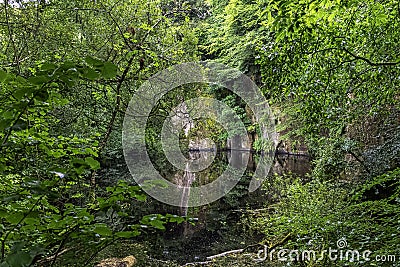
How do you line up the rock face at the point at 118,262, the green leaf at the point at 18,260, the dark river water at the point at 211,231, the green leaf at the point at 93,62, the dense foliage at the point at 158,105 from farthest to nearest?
the dark river water at the point at 211,231
the rock face at the point at 118,262
the dense foliage at the point at 158,105
the green leaf at the point at 93,62
the green leaf at the point at 18,260

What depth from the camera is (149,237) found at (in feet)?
18.2

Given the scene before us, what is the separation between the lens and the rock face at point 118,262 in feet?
12.6

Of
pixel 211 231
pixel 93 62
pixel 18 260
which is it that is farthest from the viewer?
pixel 211 231

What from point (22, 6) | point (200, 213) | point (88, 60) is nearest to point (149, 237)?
point (200, 213)

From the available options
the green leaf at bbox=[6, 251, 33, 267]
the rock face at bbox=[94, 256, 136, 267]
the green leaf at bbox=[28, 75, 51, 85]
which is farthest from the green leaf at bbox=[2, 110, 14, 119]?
the rock face at bbox=[94, 256, 136, 267]

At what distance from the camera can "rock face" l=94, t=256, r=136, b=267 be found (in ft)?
12.6

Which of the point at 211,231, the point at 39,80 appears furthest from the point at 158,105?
the point at 39,80

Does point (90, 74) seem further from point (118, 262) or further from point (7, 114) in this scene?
point (118, 262)

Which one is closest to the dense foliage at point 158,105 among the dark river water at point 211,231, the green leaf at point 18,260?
the green leaf at point 18,260

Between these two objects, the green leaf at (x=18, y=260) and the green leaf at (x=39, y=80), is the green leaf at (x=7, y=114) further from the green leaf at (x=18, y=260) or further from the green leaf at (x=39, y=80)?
the green leaf at (x=18, y=260)

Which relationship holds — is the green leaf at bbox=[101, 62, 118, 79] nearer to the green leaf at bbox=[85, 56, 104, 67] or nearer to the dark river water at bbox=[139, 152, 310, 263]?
the green leaf at bbox=[85, 56, 104, 67]

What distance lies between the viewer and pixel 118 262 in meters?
3.96

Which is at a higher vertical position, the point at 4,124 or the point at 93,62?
the point at 93,62

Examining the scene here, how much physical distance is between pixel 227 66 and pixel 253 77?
1.29m
